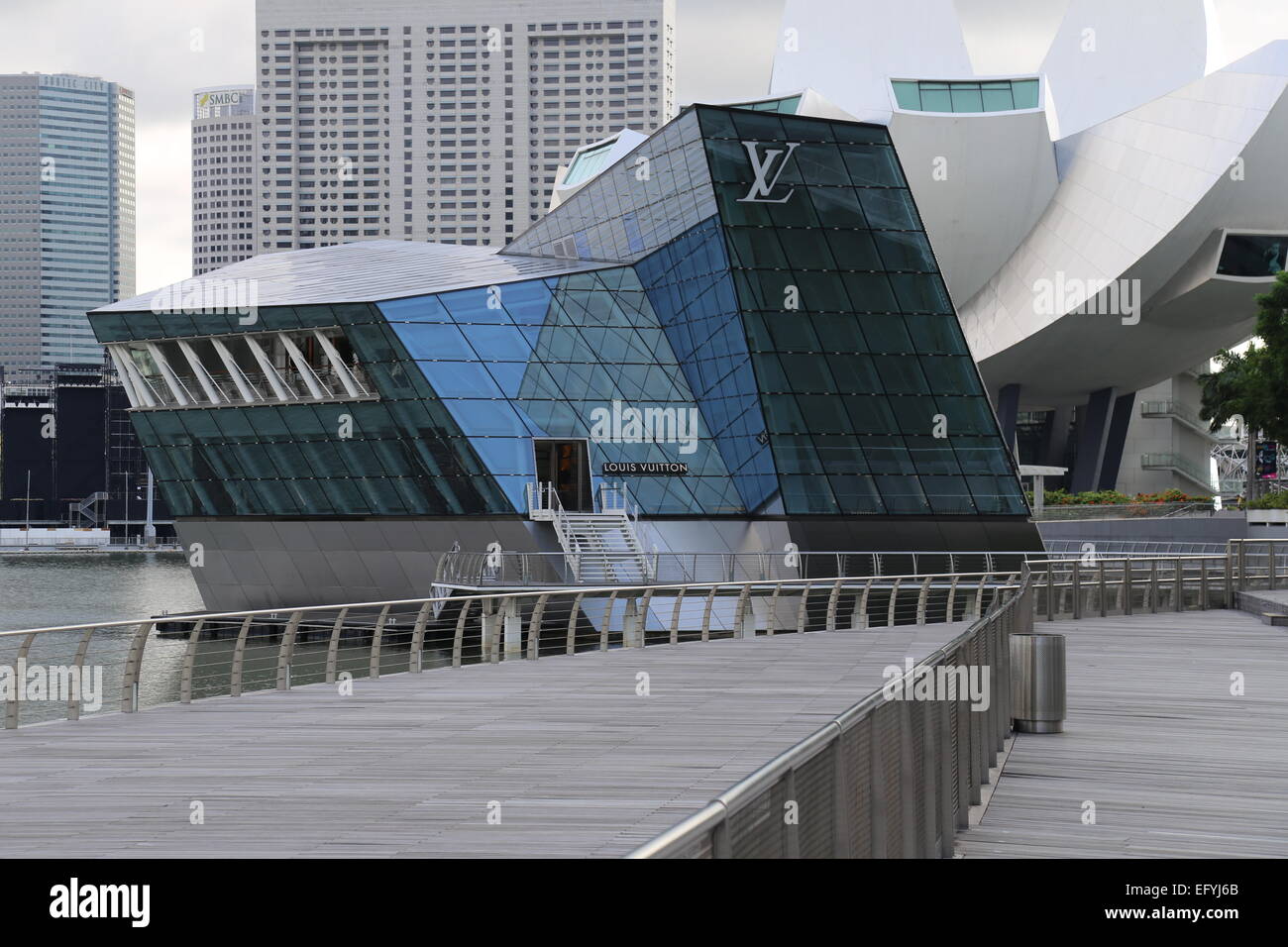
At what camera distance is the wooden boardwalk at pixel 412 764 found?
8.72 meters

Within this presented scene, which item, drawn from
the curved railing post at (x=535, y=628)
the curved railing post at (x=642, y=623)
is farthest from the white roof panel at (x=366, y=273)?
the curved railing post at (x=535, y=628)

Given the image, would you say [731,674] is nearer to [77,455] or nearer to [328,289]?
[328,289]

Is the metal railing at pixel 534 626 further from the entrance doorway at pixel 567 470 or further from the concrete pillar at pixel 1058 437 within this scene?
the concrete pillar at pixel 1058 437

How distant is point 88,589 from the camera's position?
278 ft

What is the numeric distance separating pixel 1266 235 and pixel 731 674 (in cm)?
6082

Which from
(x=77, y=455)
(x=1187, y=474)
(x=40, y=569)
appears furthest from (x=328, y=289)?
(x=77, y=455)

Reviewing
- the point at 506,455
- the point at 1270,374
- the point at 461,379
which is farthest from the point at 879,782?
the point at 1270,374

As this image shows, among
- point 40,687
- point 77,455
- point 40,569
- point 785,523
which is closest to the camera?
point 40,687

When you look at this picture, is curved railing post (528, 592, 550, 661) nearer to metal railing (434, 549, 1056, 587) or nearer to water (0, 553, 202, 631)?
water (0, 553, 202, 631)

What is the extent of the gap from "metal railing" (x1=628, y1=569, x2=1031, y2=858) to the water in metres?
30.8

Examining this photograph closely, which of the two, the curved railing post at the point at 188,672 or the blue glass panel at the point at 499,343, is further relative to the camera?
the blue glass panel at the point at 499,343

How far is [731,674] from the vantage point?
19.7 meters

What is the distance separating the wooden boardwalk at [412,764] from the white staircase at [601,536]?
83.8ft
